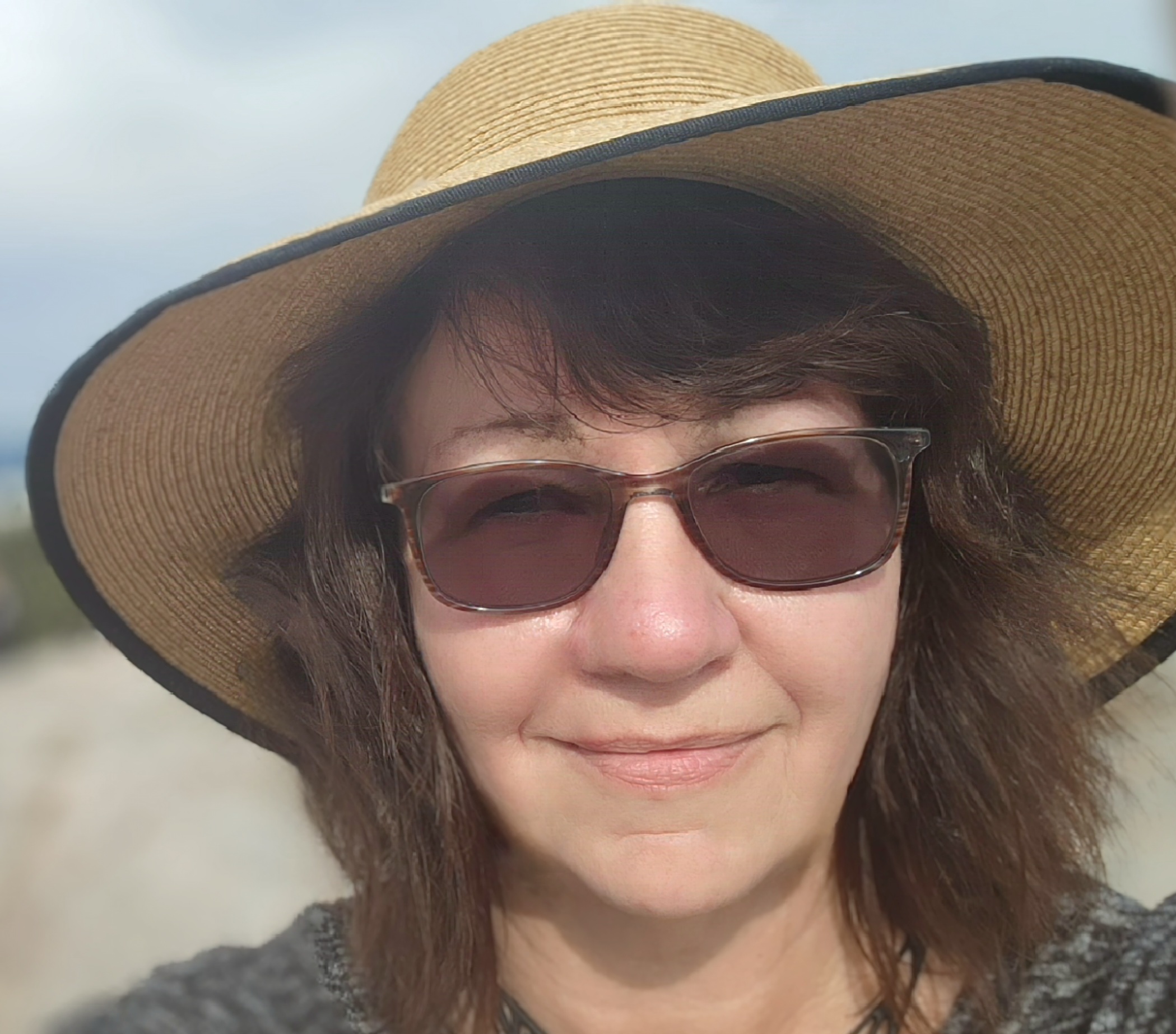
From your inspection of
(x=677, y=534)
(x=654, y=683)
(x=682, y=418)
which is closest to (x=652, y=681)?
(x=654, y=683)

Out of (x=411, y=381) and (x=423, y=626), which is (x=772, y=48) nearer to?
(x=411, y=381)

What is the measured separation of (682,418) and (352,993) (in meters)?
0.92

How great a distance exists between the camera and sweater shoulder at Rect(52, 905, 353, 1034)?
1274mm

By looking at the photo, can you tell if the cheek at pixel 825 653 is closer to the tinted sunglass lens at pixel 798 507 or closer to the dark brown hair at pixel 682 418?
the tinted sunglass lens at pixel 798 507

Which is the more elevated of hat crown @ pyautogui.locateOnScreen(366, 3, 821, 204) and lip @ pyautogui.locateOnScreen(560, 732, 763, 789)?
hat crown @ pyautogui.locateOnScreen(366, 3, 821, 204)

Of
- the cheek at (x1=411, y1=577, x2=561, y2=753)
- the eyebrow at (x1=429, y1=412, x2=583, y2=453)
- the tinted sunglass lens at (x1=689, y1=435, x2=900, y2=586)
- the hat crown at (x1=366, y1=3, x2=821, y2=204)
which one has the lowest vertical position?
the cheek at (x1=411, y1=577, x2=561, y2=753)

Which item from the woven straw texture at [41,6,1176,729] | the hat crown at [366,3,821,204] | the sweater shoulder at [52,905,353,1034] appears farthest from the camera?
the sweater shoulder at [52,905,353,1034]

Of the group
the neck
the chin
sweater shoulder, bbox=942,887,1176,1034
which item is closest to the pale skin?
the chin

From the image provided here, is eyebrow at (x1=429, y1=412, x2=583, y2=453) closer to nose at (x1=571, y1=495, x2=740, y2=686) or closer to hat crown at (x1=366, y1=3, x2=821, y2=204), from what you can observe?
nose at (x1=571, y1=495, x2=740, y2=686)

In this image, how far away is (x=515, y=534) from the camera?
1.09 metres

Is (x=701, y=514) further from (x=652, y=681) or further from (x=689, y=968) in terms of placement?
(x=689, y=968)

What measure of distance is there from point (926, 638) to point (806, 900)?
15.6 inches

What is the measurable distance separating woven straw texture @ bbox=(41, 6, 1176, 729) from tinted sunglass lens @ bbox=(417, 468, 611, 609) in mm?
276

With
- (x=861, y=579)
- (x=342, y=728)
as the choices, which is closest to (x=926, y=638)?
(x=861, y=579)
